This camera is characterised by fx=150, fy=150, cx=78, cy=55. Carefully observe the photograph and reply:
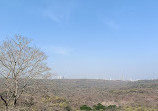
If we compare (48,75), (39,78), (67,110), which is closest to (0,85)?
(39,78)

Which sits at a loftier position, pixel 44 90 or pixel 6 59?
pixel 6 59

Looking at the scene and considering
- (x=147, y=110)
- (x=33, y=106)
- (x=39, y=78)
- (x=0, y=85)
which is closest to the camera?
(x=0, y=85)

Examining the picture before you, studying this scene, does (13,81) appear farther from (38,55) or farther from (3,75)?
(38,55)

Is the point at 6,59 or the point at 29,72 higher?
the point at 6,59

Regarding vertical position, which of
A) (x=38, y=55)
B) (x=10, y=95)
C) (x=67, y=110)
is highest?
(x=38, y=55)

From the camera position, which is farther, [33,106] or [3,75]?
[33,106]

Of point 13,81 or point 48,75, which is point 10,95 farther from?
point 48,75

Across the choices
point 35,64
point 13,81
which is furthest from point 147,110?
point 13,81

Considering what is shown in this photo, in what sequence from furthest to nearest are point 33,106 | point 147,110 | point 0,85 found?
1. point 147,110
2. point 33,106
3. point 0,85

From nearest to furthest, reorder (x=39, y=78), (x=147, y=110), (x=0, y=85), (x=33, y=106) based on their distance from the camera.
Result: 1. (x=0, y=85)
2. (x=39, y=78)
3. (x=33, y=106)
4. (x=147, y=110)
